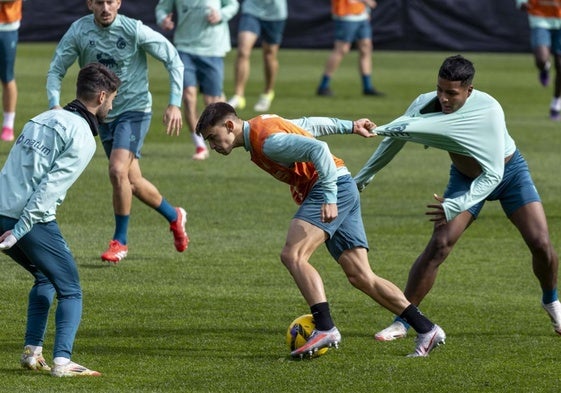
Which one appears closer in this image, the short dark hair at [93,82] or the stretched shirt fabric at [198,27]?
the short dark hair at [93,82]

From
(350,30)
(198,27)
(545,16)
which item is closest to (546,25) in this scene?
(545,16)

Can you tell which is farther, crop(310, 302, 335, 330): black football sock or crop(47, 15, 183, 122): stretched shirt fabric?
crop(47, 15, 183, 122): stretched shirt fabric

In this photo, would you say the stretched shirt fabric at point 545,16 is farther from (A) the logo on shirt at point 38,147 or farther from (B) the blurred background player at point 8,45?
(A) the logo on shirt at point 38,147

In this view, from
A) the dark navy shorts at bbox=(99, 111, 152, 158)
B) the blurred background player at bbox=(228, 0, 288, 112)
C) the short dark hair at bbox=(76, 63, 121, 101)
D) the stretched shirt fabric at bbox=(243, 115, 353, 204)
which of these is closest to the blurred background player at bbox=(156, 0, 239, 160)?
the blurred background player at bbox=(228, 0, 288, 112)

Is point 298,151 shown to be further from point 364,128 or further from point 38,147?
point 38,147

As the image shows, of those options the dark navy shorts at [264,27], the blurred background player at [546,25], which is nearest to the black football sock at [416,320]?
the blurred background player at [546,25]

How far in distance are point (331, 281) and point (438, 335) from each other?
260cm

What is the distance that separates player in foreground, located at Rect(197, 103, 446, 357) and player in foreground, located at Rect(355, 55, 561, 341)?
37 cm

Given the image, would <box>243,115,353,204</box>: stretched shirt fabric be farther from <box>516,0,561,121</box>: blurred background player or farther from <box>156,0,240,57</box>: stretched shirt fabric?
<box>516,0,561,121</box>: blurred background player

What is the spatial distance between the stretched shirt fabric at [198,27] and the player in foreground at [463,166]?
8232 millimetres

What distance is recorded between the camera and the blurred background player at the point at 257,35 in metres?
21.2

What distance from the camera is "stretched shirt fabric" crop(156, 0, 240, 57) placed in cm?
1673

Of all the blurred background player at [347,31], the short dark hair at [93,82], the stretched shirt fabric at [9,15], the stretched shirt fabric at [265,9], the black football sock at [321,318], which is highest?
the short dark hair at [93,82]

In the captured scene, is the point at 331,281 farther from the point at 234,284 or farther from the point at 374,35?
the point at 374,35
